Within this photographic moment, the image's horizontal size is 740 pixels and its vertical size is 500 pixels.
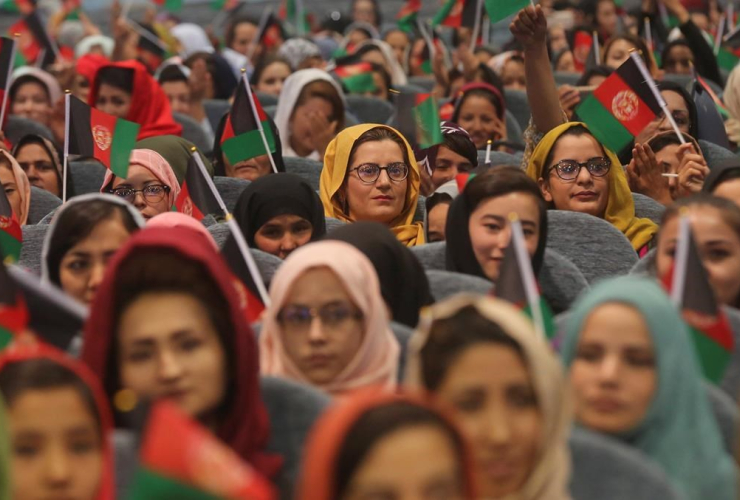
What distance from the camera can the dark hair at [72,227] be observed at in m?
4.25

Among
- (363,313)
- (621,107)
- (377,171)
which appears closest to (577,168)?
(621,107)

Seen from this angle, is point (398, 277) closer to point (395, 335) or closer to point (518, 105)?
point (395, 335)

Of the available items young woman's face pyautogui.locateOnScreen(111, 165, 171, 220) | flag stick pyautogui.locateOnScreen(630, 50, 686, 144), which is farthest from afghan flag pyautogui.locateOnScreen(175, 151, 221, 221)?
flag stick pyautogui.locateOnScreen(630, 50, 686, 144)

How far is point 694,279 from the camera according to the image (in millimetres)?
3873

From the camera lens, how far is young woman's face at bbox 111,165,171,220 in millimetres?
5824

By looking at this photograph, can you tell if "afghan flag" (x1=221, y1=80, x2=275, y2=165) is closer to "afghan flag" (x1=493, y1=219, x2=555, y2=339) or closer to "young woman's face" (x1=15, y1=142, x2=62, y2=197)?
"young woman's face" (x1=15, y1=142, x2=62, y2=197)

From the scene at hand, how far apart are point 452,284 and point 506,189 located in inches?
17.4

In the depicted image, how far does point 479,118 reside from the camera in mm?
7887

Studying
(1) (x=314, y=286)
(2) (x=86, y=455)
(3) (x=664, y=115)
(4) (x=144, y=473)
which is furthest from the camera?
(3) (x=664, y=115)

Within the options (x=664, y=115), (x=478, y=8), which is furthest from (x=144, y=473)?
(x=478, y=8)

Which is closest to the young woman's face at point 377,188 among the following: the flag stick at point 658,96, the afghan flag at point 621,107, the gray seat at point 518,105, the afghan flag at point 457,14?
the afghan flag at point 621,107

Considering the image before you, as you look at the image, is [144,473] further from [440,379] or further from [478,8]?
[478,8]

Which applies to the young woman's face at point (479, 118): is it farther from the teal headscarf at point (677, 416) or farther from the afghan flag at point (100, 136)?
the teal headscarf at point (677, 416)

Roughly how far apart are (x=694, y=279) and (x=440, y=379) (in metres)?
1.07
